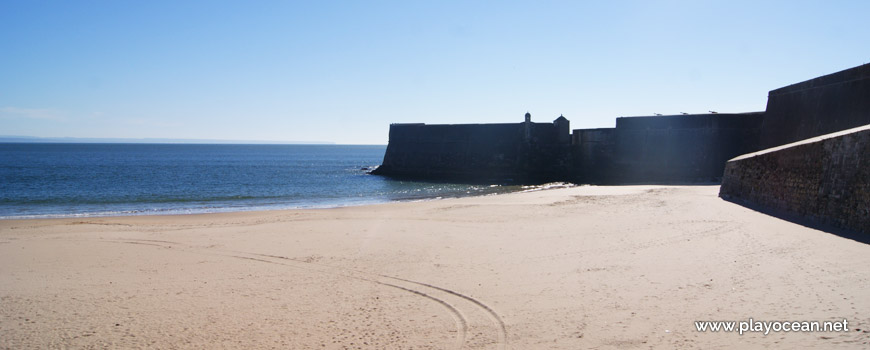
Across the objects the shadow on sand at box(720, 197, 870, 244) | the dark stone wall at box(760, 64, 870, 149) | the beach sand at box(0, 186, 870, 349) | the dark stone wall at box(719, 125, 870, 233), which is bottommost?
the beach sand at box(0, 186, 870, 349)

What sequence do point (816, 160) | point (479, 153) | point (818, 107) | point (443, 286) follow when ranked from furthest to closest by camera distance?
point (479, 153)
point (818, 107)
point (816, 160)
point (443, 286)

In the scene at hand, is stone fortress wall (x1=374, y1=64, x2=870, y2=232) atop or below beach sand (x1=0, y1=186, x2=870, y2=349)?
atop

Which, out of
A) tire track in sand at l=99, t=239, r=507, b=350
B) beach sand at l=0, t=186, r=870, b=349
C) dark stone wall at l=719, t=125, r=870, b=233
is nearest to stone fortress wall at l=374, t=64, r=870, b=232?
dark stone wall at l=719, t=125, r=870, b=233

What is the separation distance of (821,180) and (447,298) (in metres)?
7.64

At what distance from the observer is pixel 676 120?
25.9m

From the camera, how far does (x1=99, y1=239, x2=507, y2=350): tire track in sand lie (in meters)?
4.90

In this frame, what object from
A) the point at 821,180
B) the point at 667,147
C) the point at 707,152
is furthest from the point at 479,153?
the point at 821,180

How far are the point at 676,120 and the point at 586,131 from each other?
4890 mm

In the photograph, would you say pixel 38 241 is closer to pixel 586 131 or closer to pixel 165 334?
pixel 165 334

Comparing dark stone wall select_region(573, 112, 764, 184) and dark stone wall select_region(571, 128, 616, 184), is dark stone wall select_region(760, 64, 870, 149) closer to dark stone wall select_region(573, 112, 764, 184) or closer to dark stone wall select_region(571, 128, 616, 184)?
dark stone wall select_region(573, 112, 764, 184)

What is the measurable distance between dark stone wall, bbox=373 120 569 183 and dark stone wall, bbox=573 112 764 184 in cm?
218

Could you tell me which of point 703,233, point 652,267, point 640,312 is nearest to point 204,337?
point 640,312

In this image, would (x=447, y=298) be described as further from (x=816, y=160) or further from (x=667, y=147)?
(x=667, y=147)

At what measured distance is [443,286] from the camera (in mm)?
6625
